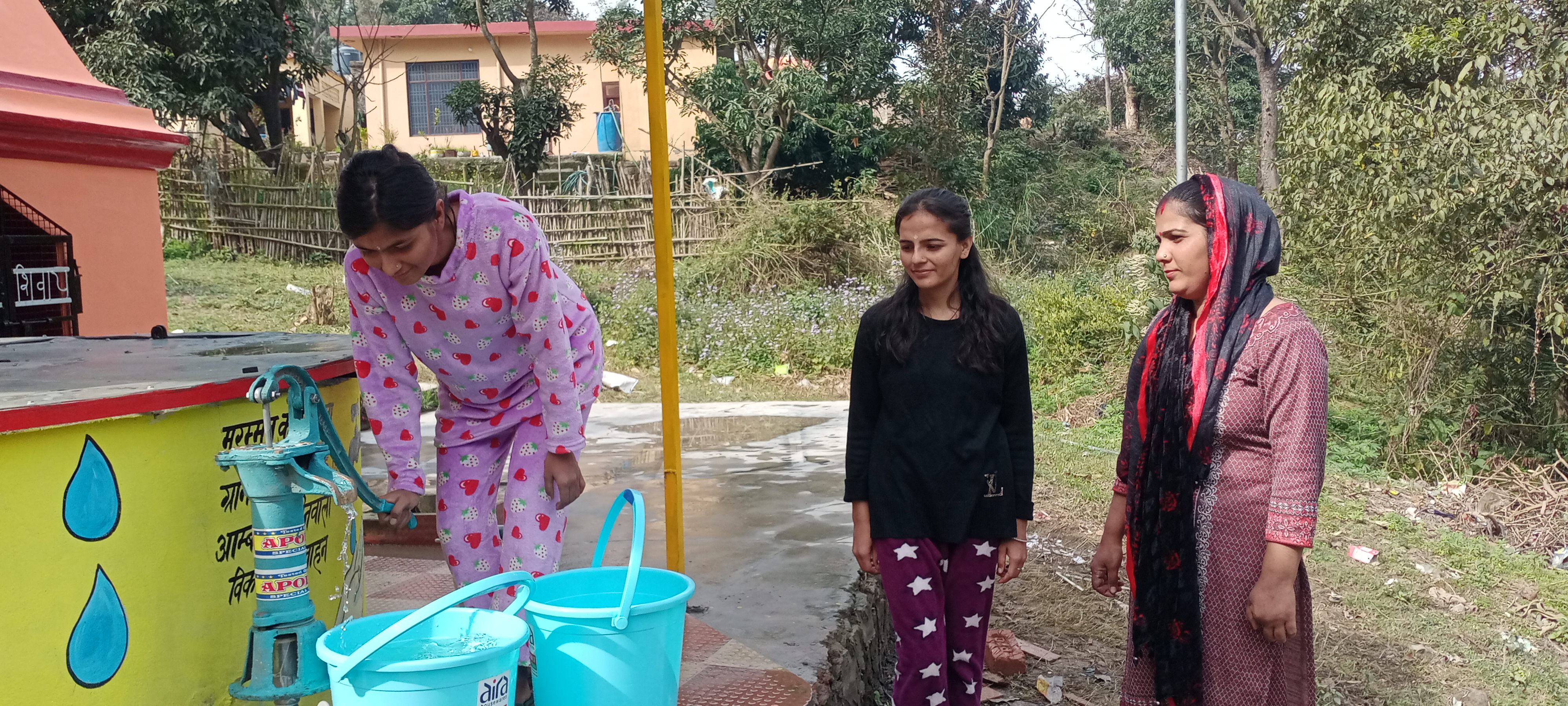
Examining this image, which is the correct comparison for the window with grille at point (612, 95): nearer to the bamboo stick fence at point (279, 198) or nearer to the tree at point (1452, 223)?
the bamboo stick fence at point (279, 198)

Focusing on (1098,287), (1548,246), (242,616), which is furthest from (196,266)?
(1548,246)

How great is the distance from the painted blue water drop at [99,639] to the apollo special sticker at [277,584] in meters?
0.28

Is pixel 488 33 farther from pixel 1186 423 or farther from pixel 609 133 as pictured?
pixel 1186 423

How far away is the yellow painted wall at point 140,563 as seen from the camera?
1.89m

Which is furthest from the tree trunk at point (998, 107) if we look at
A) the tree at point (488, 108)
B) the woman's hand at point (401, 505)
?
the woman's hand at point (401, 505)

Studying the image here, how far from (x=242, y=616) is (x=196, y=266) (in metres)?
14.4

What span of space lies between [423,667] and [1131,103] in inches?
1087

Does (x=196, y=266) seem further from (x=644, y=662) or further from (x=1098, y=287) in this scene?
(x=644, y=662)

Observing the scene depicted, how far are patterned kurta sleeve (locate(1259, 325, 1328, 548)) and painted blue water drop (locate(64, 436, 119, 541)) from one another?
2.24m

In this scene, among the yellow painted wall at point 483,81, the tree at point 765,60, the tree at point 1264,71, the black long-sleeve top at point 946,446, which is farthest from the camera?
the yellow painted wall at point 483,81

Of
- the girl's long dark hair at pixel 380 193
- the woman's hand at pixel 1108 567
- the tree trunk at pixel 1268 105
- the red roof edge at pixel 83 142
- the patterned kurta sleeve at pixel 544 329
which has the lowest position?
the woman's hand at pixel 1108 567

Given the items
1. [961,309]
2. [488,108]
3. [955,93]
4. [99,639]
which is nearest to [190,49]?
[488,108]

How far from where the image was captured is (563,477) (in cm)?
248

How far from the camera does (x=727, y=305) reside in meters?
11.7
